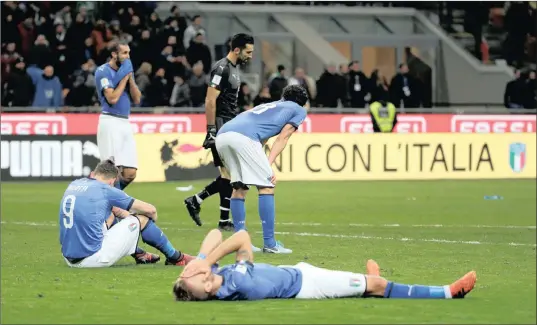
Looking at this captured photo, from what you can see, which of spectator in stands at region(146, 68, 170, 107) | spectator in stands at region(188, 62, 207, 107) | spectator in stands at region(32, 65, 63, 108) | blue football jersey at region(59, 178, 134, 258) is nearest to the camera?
blue football jersey at region(59, 178, 134, 258)

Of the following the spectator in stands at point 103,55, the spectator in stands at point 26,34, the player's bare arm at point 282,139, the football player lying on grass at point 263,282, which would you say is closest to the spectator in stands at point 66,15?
the spectator in stands at point 26,34

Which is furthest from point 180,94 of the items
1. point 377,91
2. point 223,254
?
point 223,254

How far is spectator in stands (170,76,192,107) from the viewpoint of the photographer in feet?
104

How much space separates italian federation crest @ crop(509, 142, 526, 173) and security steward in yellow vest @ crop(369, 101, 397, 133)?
286cm

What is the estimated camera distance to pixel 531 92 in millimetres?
35812

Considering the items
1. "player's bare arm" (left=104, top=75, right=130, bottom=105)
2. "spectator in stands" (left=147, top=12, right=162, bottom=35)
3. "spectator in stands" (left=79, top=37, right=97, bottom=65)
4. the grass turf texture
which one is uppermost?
"spectator in stands" (left=147, top=12, right=162, bottom=35)

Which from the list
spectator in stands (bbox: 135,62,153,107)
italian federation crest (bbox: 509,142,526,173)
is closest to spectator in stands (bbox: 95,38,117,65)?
spectator in stands (bbox: 135,62,153,107)

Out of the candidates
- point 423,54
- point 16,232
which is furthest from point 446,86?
point 16,232

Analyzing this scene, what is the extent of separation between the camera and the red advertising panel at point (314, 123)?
28.1 meters

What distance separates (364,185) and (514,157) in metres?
4.41

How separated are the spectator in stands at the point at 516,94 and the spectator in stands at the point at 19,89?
42.8ft

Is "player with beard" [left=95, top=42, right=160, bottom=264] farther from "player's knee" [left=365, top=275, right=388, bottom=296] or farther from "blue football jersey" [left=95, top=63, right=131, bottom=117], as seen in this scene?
"player's knee" [left=365, top=275, right=388, bottom=296]

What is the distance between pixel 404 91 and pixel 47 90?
9935 mm

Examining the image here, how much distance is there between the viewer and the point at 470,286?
10.2m
